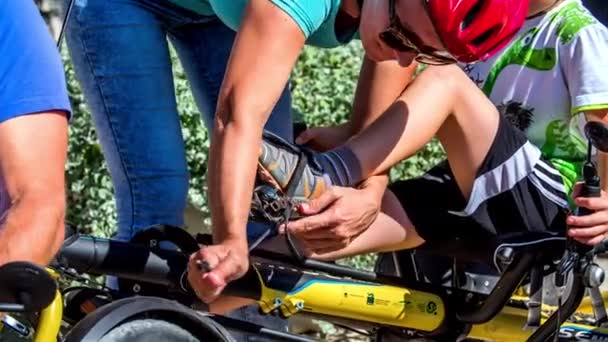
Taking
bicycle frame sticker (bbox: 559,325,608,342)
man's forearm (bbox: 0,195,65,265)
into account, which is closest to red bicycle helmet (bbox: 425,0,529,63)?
bicycle frame sticker (bbox: 559,325,608,342)

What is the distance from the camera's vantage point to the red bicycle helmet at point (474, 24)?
10.7 feet

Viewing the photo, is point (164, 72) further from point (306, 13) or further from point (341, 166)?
point (306, 13)

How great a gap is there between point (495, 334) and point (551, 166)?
0.46 m

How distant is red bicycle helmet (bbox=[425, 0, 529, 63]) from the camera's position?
326cm

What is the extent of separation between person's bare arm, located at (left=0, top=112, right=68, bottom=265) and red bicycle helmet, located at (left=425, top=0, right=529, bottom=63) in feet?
3.13

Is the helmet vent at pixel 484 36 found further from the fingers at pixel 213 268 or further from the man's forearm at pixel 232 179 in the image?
the fingers at pixel 213 268

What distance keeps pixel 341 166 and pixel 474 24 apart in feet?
1.56

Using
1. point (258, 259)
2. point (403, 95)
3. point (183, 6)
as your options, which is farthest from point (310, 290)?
point (183, 6)

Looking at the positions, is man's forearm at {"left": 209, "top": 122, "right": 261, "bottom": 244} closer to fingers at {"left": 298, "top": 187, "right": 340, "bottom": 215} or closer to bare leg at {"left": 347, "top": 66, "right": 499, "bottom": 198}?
fingers at {"left": 298, "top": 187, "right": 340, "bottom": 215}

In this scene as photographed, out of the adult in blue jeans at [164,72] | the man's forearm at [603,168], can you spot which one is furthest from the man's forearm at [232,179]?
the man's forearm at [603,168]

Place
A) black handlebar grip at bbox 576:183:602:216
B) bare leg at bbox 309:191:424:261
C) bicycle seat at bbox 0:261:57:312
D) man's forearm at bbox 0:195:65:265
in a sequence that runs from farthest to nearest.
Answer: bare leg at bbox 309:191:424:261 < black handlebar grip at bbox 576:183:602:216 < man's forearm at bbox 0:195:65:265 < bicycle seat at bbox 0:261:57:312

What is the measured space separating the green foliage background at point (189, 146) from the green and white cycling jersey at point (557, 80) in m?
1.76

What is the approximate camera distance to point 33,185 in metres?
2.69

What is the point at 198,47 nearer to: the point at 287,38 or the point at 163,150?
the point at 163,150
